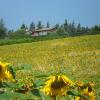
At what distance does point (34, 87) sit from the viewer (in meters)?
1.70

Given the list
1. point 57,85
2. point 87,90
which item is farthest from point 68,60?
point 57,85

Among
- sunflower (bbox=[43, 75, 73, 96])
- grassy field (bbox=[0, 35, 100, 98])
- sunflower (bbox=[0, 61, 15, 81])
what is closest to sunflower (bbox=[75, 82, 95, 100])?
sunflower (bbox=[43, 75, 73, 96])

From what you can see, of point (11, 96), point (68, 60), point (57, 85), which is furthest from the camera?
point (68, 60)

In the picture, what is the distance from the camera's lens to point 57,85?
1.55 metres

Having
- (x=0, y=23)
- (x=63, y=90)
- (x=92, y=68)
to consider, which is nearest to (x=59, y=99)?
(x=63, y=90)

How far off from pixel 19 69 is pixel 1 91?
211mm

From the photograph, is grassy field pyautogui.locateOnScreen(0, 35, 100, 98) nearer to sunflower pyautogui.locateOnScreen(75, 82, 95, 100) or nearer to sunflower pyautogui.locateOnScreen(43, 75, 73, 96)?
sunflower pyautogui.locateOnScreen(75, 82, 95, 100)

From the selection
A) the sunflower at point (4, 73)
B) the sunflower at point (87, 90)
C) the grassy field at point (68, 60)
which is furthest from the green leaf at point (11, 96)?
the grassy field at point (68, 60)

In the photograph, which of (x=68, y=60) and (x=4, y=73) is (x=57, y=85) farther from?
(x=68, y=60)

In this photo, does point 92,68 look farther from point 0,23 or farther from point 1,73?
point 0,23

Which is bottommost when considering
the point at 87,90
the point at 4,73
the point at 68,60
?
the point at 68,60

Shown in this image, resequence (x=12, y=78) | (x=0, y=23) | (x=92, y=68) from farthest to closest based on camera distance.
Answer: (x=0, y=23)
(x=92, y=68)
(x=12, y=78)

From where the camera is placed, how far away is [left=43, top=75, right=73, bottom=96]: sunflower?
154cm

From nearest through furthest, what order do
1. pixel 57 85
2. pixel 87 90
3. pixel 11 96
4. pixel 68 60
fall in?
pixel 11 96
pixel 57 85
pixel 87 90
pixel 68 60
